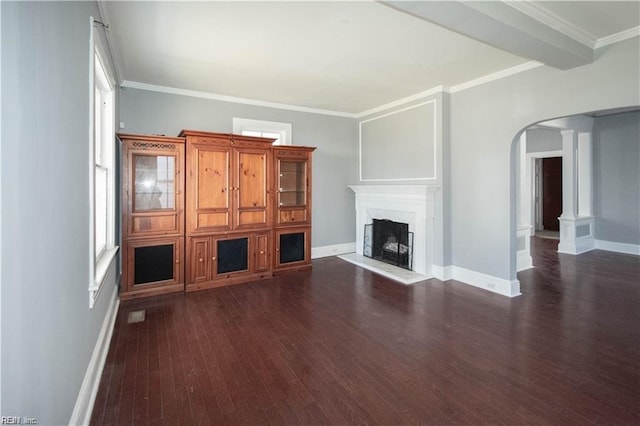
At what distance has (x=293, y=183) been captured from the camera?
524cm

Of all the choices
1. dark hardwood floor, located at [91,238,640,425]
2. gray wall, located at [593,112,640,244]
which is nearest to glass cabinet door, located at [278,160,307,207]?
dark hardwood floor, located at [91,238,640,425]

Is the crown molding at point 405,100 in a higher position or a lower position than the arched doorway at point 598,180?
higher

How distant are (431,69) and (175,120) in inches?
144

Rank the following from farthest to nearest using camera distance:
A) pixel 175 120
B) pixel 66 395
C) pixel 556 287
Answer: pixel 175 120 → pixel 556 287 → pixel 66 395

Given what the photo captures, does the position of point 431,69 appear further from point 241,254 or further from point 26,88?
point 26,88

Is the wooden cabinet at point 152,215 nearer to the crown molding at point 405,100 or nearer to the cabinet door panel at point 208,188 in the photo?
the cabinet door panel at point 208,188

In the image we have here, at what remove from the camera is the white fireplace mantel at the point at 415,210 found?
4781 millimetres

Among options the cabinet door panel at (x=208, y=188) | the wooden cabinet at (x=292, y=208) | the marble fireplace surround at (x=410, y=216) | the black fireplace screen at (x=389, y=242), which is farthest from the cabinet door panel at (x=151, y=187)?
the black fireplace screen at (x=389, y=242)

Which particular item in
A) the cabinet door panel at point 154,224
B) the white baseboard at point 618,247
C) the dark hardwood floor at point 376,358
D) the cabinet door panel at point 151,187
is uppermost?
the cabinet door panel at point 151,187

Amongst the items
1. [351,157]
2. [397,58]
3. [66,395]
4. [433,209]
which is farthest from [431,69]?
[66,395]

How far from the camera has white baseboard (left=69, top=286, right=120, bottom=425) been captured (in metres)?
1.77

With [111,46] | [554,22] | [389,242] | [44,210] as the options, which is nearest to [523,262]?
[389,242]

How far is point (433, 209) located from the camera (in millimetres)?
4801

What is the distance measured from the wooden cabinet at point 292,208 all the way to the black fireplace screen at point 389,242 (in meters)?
1.37
